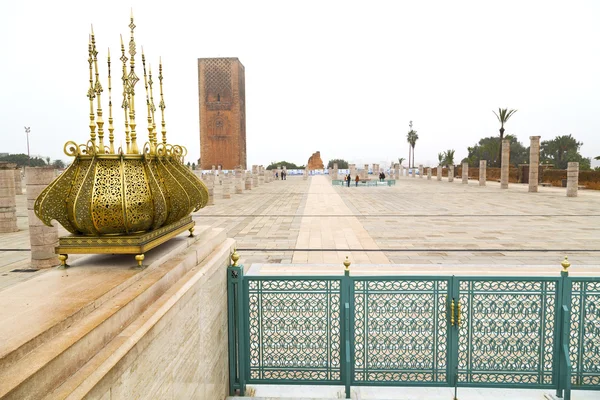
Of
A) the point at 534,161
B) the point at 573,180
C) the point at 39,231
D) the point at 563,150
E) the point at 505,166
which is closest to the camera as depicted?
the point at 39,231

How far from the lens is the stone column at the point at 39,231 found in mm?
6074

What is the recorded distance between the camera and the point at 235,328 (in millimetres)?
3178

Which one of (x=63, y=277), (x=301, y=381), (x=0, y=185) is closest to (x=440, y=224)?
(x=301, y=381)

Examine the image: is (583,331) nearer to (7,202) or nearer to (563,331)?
(563,331)

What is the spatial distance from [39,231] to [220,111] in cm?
4636

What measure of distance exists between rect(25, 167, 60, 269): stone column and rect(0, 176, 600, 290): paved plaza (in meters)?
0.29

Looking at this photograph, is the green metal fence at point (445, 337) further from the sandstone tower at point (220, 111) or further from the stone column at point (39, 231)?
the sandstone tower at point (220, 111)

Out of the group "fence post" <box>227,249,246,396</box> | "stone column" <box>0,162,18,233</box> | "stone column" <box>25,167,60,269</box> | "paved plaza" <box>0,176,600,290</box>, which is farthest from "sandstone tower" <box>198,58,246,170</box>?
"fence post" <box>227,249,246,396</box>

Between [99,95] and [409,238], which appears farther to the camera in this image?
[409,238]

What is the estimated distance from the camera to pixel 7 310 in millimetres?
1627

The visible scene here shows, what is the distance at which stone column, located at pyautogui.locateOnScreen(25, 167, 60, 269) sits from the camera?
607 centimetres

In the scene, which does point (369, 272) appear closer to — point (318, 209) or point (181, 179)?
point (181, 179)

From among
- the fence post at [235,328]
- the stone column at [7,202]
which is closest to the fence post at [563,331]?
the fence post at [235,328]

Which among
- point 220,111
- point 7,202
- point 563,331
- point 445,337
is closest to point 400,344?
point 445,337
